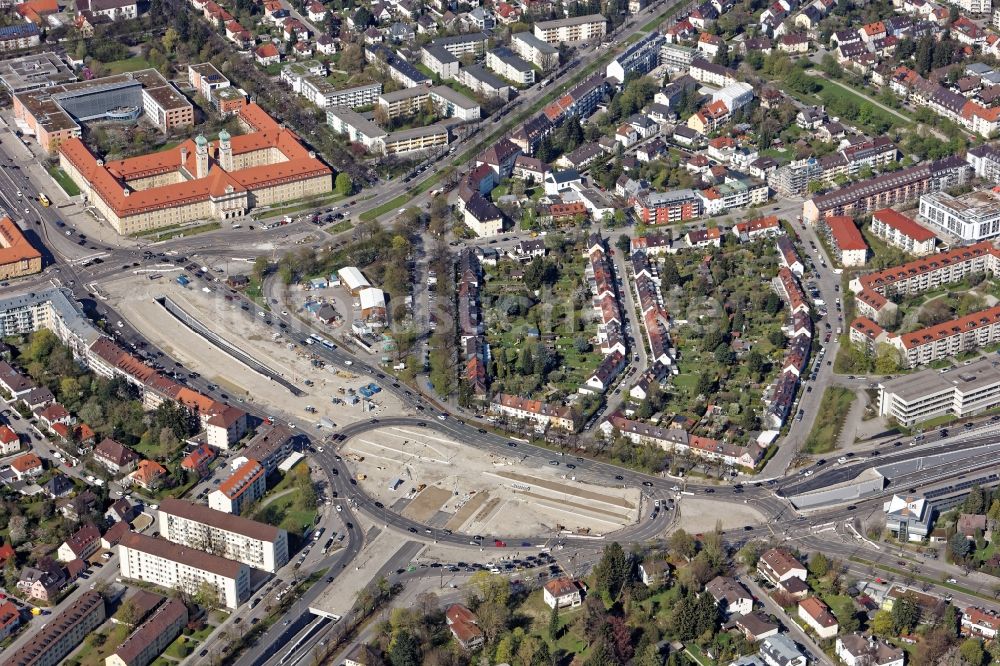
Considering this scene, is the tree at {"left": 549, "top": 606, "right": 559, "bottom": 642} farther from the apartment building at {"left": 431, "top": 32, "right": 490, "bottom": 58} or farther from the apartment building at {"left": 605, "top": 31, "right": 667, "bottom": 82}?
the apartment building at {"left": 431, "top": 32, "right": 490, "bottom": 58}

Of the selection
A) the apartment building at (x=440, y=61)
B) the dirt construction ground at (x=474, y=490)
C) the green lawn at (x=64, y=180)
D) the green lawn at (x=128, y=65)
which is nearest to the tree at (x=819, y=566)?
the dirt construction ground at (x=474, y=490)

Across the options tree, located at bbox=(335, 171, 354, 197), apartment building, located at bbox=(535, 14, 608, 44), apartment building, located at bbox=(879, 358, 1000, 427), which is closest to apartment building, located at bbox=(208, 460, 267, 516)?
apartment building, located at bbox=(879, 358, 1000, 427)

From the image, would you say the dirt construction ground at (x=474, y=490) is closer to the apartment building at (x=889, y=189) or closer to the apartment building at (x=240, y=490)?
the apartment building at (x=240, y=490)

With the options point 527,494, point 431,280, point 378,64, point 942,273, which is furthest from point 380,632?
point 378,64

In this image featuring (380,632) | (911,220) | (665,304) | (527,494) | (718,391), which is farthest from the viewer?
(911,220)

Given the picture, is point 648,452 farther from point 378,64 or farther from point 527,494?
point 378,64

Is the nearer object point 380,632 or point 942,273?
point 380,632
